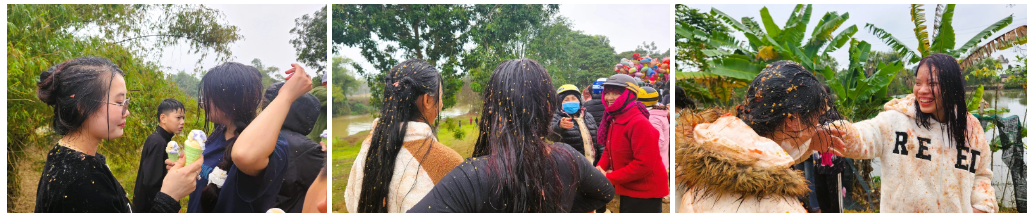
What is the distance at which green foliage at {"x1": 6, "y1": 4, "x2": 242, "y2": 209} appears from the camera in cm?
242

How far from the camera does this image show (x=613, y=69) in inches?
105

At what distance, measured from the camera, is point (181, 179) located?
2377 mm

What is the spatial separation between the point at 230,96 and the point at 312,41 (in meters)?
0.47

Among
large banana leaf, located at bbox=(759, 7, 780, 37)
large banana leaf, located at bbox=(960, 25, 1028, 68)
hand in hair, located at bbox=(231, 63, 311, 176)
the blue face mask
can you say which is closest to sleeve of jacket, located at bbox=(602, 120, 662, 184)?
the blue face mask

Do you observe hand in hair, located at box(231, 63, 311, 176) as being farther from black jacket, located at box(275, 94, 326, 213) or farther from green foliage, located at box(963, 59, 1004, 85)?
green foliage, located at box(963, 59, 1004, 85)

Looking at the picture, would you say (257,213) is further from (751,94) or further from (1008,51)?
(1008,51)

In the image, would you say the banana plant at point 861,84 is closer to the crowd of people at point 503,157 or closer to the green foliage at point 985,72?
the green foliage at point 985,72

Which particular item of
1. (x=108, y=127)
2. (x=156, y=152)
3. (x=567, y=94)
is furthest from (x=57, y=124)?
(x=567, y=94)

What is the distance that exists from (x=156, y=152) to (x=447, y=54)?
1505 millimetres

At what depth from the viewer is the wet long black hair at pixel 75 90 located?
7.43 ft

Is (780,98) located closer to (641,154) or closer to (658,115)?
(641,154)

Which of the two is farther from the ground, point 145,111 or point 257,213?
point 145,111

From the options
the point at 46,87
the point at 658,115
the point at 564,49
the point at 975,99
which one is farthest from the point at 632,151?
the point at 46,87

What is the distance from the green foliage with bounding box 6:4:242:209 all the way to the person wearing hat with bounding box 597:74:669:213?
195 centimetres
